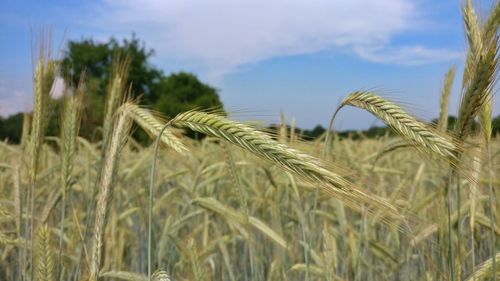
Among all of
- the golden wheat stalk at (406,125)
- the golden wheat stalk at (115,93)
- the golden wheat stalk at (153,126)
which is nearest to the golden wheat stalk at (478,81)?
the golden wheat stalk at (406,125)

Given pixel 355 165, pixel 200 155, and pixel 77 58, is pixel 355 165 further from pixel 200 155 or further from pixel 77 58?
pixel 77 58

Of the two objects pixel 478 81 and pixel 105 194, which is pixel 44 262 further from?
pixel 478 81

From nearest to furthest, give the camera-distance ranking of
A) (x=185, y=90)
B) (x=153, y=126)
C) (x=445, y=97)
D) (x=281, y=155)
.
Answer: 1. (x=281, y=155)
2. (x=153, y=126)
3. (x=445, y=97)
4. (x=185, y=90)

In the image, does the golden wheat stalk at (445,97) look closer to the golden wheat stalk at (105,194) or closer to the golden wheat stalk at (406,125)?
the golden wheat stalk at (406,125)

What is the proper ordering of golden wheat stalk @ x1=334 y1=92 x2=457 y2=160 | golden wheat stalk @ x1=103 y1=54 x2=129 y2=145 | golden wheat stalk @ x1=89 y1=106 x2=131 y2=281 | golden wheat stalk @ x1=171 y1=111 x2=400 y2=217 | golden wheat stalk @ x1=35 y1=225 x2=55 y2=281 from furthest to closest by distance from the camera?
golden wheat stalk @ x1=103 y1=54 x2=129 y2=145, golden wheat stalk @ x1=35 y1=225 x2=55 y2=281, golden wheat stalk @ x1=89 y1=106 x2=131 y2=281, golden wheat stalk @ x1=334 y1=92 x2=457 y2=160, golden wheat stalk @ x1=171 y1=111 x2=400 y2=217

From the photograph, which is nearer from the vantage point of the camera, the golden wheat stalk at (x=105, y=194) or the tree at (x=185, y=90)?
the golden wheat stalk at (x=105, y=194)

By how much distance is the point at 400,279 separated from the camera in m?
2.89

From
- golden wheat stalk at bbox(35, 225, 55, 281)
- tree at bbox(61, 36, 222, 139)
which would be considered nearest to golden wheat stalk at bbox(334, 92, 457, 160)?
golden wheat stalk at bbox(35, 225, 55, 281)

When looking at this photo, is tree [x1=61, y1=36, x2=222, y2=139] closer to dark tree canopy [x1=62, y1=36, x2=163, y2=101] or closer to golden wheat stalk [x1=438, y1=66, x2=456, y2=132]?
dark tree canopy [x1=62, y1=36, x2=163, y2=101]

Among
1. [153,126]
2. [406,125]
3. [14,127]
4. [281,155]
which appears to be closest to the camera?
[281,155]

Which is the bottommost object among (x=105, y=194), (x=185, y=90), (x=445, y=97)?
(x=185, y=90)

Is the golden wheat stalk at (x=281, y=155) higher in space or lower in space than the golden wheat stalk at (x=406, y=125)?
lower

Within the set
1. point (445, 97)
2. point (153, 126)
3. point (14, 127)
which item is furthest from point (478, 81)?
point (14, 127)

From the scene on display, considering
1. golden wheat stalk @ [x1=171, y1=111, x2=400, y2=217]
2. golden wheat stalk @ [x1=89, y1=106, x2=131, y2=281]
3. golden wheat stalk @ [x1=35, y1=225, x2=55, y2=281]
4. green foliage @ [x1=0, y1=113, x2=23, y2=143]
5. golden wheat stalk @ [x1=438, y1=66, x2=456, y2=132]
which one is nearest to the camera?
golden wheat stalk @ [x1=171, y1=111, x2=400, y2=217]
